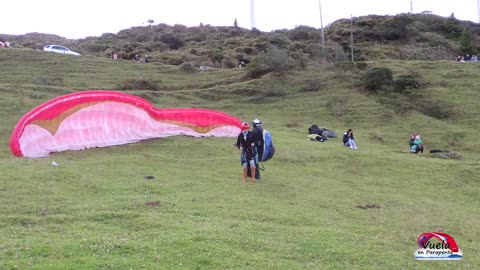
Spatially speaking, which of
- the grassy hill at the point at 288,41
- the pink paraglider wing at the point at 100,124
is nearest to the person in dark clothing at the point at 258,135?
the pink paraglider wing at the point at 100,124

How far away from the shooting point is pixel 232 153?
24766 millimetres

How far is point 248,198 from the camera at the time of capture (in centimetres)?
1636

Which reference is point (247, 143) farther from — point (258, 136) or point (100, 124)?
point (100, 124)

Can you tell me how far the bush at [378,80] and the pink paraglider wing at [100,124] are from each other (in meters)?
18.5

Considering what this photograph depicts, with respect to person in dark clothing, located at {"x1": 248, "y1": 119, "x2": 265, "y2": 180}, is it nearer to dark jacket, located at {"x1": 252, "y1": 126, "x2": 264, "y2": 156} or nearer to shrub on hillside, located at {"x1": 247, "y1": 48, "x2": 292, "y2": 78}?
dark jacket, located at {"x1": 252, "y1": 126, "x2": 264, "y2": 156}

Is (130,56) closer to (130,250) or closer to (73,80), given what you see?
(73,80)

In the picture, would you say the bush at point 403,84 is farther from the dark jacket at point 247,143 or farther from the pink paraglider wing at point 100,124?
the dark jacket at point 247,143

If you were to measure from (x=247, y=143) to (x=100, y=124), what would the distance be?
869 centimetres

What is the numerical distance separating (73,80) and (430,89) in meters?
29.5

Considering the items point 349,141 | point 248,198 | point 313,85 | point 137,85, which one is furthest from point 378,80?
point 248,198

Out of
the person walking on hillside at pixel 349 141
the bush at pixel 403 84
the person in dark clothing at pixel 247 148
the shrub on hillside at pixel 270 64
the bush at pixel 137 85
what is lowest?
the person walking on hillside at pixel 349 141

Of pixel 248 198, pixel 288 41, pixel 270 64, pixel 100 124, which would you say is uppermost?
pixel 288 41

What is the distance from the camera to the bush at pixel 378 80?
4247cm

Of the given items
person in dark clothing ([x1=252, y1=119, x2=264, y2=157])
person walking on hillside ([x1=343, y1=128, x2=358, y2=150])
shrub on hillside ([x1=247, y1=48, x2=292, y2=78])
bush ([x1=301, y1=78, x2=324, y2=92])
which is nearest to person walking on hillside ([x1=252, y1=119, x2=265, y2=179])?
person in dark clothing ([x1=252, y1=119, x2=264, y2=157])
